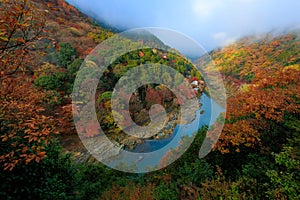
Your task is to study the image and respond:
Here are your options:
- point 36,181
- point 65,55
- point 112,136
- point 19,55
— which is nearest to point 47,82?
point 65,55

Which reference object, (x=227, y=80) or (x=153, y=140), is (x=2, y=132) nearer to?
(x=153, y=140)

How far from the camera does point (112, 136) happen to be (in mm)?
12961

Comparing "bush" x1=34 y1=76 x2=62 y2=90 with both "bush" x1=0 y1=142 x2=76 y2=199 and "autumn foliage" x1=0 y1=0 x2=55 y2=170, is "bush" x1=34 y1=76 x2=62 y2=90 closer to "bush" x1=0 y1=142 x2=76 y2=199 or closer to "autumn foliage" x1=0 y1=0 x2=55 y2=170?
"bush" x1=0 y1=142 x2=76 y2=199

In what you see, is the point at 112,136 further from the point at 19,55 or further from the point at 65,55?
the point at 19,55

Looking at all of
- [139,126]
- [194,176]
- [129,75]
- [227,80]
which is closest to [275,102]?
[194,176]

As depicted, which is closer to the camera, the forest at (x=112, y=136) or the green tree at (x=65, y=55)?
the forest at (x=112, y=136)

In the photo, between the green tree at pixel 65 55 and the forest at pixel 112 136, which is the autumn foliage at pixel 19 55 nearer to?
the forest at pixel 112 136

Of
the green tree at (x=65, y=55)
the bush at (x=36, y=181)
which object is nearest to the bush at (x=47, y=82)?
the green tree at (x=65, y=55)

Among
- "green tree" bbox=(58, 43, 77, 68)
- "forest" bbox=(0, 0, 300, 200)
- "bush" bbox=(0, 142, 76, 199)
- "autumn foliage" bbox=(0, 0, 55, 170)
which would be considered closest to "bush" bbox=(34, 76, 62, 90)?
"forest" bbox=(0, 0, 300, 200)

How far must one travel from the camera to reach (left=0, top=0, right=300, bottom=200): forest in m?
1.95

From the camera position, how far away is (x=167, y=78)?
1947cm

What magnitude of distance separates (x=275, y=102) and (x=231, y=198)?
13.4 ft

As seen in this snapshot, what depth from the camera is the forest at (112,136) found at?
1.95 m

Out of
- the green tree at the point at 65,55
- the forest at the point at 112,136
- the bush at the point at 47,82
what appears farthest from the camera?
the green tree at the point at 65,55
